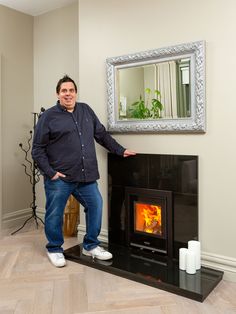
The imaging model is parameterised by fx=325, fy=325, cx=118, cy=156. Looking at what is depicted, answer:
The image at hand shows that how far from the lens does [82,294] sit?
227 cm

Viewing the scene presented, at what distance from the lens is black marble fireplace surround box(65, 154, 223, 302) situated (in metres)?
2.41

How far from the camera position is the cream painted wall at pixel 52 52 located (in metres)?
3.77

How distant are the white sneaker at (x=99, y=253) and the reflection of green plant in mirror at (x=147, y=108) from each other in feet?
3.96

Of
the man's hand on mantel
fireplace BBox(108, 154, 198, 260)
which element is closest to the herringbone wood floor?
fireplace BBox(108, 154, 198, 260)

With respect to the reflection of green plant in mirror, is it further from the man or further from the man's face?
the man's face

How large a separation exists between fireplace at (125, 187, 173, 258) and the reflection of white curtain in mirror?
68 cm

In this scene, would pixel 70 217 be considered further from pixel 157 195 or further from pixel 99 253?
pixel 157 195

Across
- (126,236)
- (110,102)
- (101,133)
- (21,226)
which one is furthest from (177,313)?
(21,226)

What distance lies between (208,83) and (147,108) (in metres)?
0.56

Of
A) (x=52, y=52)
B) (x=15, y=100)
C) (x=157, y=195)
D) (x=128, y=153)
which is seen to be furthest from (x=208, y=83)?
(x=15, y=100)

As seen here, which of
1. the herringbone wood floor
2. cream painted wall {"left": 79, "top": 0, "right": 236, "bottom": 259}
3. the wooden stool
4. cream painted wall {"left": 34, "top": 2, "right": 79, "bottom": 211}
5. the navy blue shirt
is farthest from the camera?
cream painted wall {"left": 34, "top": 2, "right": 79, "bottom": 211}

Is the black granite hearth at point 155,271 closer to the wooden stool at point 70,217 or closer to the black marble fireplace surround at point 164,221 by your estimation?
the black marble fireplace surround at point 164,221

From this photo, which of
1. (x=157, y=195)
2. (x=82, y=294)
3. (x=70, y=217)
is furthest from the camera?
(x=70, y=217)

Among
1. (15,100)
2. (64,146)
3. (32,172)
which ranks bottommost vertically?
(32,172)
